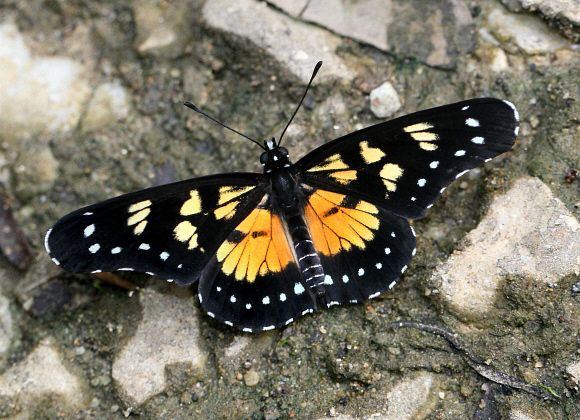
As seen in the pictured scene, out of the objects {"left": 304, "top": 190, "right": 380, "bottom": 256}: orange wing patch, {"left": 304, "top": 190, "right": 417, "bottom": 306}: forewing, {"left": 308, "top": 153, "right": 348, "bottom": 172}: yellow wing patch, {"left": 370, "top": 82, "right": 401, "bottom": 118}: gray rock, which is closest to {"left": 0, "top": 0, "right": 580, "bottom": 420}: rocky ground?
{"left": 370, "top": 82, "right": 401, "bottom": 118}: gray rock

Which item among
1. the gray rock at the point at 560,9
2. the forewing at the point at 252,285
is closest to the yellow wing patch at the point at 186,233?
the forewing at the point at 252,285

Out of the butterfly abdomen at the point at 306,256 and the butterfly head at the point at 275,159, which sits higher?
the butterfly head at the point at 275,159

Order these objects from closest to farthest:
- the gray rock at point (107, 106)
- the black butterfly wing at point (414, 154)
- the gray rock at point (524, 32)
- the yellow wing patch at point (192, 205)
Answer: the black butterfly wing at point (414, 154)
the yellow wing patch at point (192, 205)
the gray rock at point (524, 32)
the gray rock at point (107, 106)

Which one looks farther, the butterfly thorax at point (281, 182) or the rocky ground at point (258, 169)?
the butterfly thorax at point (281, 182)

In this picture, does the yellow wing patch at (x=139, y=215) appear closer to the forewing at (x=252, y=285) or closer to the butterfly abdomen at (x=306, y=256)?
the forewing at (x=252, y=285)

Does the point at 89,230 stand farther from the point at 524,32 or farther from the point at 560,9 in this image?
the point at 560,9

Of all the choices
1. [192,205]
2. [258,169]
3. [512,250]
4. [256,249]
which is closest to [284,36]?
[258,169]
